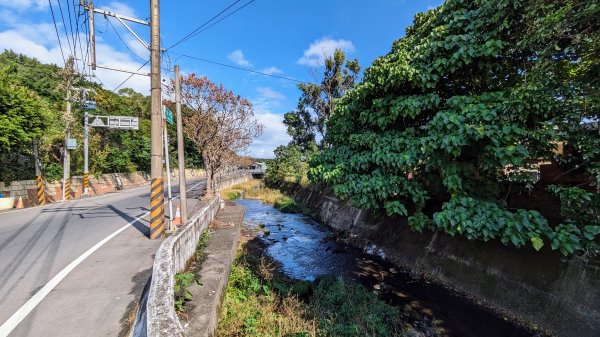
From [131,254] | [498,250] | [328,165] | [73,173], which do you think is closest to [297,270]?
[328,165]

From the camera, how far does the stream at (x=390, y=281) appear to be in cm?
577

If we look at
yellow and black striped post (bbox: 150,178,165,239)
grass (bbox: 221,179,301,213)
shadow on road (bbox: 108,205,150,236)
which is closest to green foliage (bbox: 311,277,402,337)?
yellow and black striped post (bbox: 150,178,165,239)

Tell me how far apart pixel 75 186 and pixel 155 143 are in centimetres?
1727

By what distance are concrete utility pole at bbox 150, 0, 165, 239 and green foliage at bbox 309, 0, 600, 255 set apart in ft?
15.9

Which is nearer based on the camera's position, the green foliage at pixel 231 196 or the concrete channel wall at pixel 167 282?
the concrete channel wall at pixel 167 282

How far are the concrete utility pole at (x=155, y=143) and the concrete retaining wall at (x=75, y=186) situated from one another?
1275cm

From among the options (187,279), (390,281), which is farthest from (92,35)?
(390,281)

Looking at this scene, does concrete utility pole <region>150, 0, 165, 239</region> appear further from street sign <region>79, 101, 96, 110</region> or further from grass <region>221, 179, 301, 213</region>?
street sign <region>79, 101, 96, 110</region>

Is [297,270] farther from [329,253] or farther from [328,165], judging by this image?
[328,165]

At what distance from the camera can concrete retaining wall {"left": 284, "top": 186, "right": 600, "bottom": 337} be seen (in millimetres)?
5059

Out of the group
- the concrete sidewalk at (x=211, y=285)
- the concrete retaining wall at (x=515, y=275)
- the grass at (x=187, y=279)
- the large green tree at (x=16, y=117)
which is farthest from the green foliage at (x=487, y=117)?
the large green tree at (x=16, y=117)

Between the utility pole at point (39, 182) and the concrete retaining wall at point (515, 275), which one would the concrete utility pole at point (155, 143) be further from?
the utility pole at point (39, 182)

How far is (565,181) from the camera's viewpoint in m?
5.89

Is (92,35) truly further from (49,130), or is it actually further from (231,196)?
(231,196)
